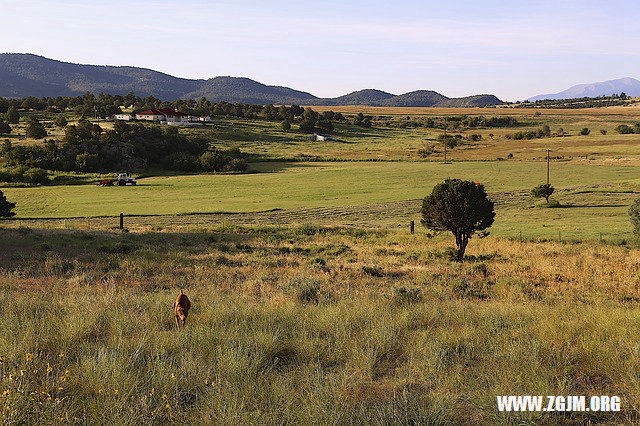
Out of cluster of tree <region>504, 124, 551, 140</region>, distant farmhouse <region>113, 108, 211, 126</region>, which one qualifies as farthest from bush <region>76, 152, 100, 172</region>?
cluster of tree <region>504, 124, 551, 140</region>

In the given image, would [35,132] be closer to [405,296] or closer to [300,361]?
[405,296]

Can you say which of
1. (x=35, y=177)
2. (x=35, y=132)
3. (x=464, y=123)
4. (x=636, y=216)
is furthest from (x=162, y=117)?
(x=636, y=216)

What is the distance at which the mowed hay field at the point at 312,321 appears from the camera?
4.59 metres

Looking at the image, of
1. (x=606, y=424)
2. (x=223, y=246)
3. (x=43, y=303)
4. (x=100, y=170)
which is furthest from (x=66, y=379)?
(x=100, y=170)

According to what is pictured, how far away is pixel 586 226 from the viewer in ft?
130

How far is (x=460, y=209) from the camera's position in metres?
27.5

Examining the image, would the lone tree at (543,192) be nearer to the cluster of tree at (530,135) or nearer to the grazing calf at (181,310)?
the grazing calf at (181,310)

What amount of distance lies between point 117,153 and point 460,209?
74.8 m

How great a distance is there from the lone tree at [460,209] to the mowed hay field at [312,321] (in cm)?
167

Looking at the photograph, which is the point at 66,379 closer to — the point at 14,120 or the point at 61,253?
the point at 61,253

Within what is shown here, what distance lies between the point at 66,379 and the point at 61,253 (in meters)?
19.2

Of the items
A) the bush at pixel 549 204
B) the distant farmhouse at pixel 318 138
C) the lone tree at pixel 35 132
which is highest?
the distant farmhouse at pixel 318 138

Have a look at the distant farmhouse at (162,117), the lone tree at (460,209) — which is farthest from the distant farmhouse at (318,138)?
the lone tree at (460,209)

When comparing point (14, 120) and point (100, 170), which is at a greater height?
point (14, 120)
